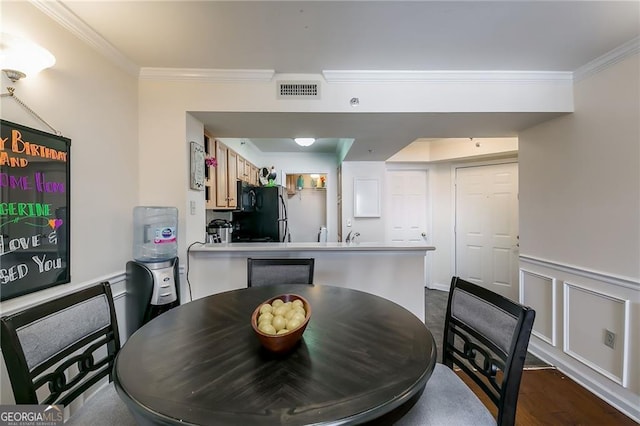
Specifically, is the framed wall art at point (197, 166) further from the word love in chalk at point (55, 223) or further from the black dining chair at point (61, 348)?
the black dining chair at point (61, 348)

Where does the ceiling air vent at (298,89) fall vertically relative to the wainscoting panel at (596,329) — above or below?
above

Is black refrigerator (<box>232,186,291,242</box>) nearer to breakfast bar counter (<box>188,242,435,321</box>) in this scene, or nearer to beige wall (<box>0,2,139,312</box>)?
breakfast bar counter (<box>188,242,435,321</box>)

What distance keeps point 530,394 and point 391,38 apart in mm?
2722

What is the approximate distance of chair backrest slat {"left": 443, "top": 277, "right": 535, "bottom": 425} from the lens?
0.91m

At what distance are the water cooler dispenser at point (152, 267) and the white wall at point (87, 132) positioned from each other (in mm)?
81

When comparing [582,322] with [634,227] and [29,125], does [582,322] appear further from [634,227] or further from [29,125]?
[29,125]

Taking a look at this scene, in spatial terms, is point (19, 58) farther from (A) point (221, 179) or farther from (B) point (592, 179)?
(B) point (592, 179)

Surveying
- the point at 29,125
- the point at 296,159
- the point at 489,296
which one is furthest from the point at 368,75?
the point at 296,159

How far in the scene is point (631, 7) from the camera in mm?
1430

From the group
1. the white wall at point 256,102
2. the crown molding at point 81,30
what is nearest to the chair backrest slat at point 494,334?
the white wall at point 256,102

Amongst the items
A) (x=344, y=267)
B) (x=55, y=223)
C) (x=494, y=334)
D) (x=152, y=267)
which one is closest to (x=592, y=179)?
(x=494, y=334)

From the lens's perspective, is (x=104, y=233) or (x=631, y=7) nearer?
(x=631, y=7)

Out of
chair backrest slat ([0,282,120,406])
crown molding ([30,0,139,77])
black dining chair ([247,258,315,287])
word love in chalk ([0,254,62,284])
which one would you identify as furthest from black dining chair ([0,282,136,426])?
crown molding ([30,0,139,77])

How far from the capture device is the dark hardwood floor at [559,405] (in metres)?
1.69
